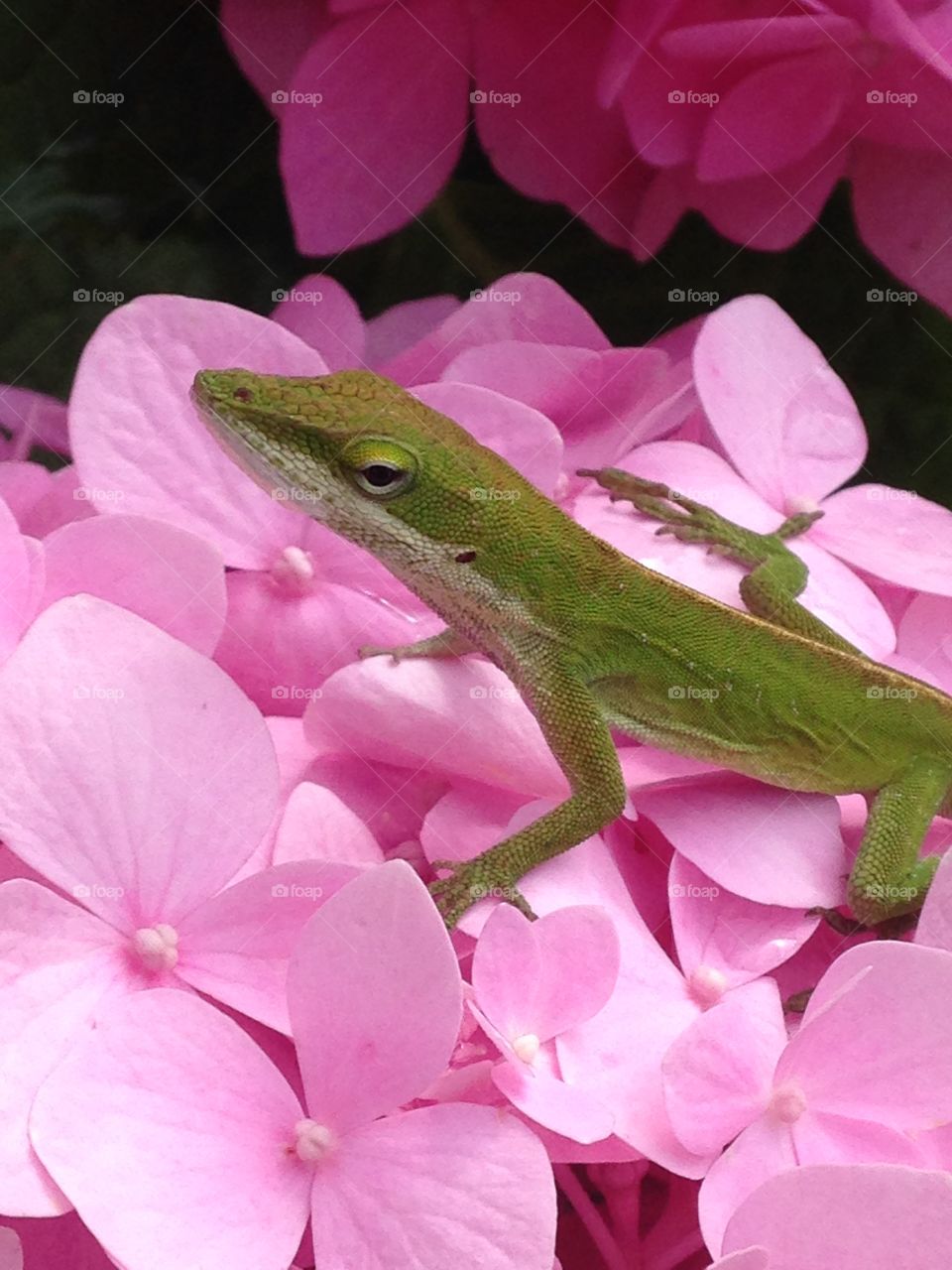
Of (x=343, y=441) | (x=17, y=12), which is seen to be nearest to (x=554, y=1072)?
(x=343, y=441)

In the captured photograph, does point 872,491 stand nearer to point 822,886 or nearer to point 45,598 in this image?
point 822,886

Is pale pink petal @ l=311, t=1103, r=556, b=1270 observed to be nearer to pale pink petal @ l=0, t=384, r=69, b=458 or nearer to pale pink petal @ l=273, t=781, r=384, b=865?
pale pink petal @ l=273, t=781, r=384, b=865

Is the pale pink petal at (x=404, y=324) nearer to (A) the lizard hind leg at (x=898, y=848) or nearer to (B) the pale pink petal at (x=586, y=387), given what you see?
(B) the pale pink petal at (x=586, y=387)

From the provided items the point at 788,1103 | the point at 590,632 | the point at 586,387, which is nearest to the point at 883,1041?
the point at 788,1103

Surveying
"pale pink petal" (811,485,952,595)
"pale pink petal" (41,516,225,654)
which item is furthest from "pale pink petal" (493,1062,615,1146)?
"pale pink petal" (811,485,952,595)

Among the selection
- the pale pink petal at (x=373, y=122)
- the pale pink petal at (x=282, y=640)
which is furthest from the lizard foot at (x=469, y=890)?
the pale pink petal at (x=373, y=122)

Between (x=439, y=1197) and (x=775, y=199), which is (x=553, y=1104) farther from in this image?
(x=775, y=199)
